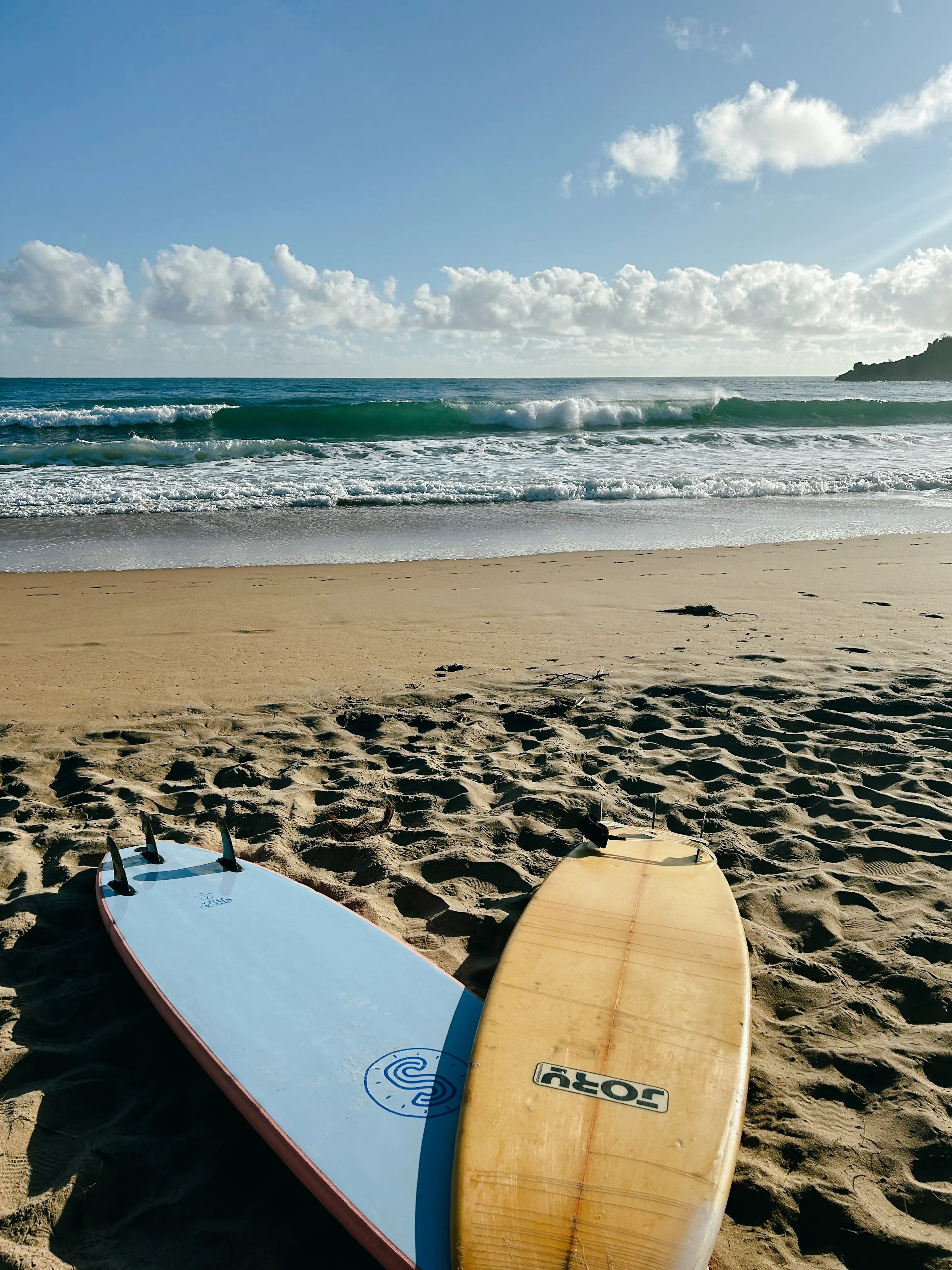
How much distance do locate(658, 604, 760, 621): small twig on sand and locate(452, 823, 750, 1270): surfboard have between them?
12.6 ft

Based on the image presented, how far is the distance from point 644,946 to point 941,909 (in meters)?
1.16

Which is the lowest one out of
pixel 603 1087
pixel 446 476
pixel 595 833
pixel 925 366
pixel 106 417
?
pixel 603 1087

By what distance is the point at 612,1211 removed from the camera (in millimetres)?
1659

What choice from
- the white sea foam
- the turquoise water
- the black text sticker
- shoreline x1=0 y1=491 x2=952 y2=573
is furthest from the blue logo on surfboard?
the white sea foam

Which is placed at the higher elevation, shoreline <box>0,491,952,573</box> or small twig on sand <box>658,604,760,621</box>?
shoreline <box>0,491,952,573</box>

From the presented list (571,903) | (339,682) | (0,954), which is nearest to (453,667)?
(339,682)

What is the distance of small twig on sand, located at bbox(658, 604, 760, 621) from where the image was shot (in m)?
6.33

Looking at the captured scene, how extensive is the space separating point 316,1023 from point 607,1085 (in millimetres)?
842

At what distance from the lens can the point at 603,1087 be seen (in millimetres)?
1939

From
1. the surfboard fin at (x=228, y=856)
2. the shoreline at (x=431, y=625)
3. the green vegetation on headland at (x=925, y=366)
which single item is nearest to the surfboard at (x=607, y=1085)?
the surfboard fin at (x=228, y=856)

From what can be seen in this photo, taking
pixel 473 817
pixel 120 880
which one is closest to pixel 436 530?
pixel 473 817

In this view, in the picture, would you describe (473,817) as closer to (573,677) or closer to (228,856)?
(228,856)

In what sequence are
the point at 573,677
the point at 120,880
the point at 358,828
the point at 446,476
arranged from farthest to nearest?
1. the point at 446,476
2. the point at 573,677
3. the point at 358,828
4. the point at 120,880

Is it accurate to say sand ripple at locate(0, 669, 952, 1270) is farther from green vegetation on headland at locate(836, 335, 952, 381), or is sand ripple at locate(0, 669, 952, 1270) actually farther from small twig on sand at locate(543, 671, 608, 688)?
green vegetation on headland at locate(836, 335, 952, 381)
